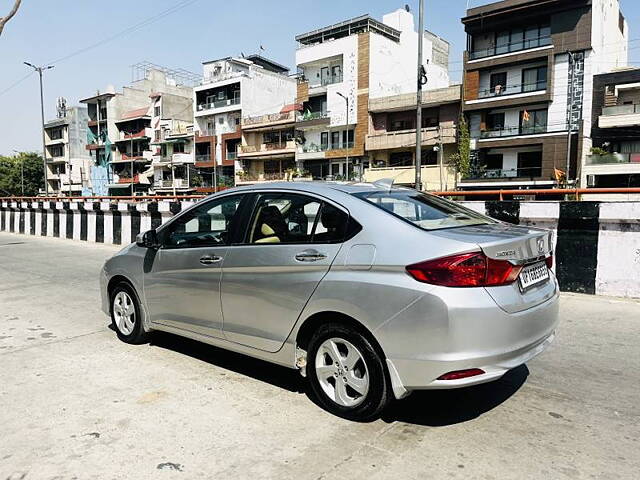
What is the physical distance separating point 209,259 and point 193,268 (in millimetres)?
239

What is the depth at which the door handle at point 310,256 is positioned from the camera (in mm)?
3344

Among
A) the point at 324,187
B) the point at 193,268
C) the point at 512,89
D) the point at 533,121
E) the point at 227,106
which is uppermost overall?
the point at 227,106

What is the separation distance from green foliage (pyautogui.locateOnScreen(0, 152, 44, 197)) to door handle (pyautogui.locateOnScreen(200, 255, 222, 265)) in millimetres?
85423

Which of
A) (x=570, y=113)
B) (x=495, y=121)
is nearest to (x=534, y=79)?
(x=495, y=121)

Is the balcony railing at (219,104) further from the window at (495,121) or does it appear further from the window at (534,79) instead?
the window at (534,79)

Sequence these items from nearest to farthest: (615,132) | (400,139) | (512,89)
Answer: (615,132) → (512,89) → (400,139)

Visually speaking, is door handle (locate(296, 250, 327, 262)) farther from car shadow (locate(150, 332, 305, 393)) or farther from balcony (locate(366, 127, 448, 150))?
A: balcony (locate(366, 127, 448, 150))

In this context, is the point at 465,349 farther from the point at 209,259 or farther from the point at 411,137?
the point at 411,137

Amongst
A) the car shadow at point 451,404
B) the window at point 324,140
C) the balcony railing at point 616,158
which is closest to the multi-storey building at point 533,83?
the balcony railing at point 616,158

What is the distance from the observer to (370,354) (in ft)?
10.1

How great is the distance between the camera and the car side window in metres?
4.06

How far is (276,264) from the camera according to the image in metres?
3.57

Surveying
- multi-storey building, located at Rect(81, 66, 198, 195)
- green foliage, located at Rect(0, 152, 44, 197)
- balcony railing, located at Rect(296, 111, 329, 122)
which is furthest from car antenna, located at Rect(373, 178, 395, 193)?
green foliage, located at Rect(0, 152, 44, 197)

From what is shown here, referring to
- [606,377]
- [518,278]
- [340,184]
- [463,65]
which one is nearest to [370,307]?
[518,278]
